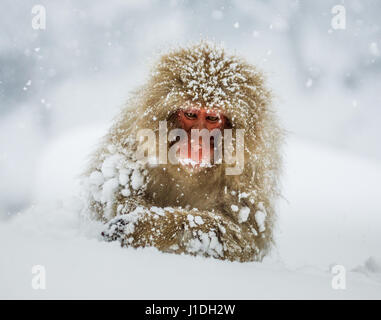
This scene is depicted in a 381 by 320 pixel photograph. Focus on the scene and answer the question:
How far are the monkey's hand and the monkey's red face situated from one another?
0.45 metres

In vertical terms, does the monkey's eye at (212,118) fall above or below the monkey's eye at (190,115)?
below

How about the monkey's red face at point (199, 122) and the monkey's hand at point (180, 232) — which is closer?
the monkey's hand at point (180, 232)

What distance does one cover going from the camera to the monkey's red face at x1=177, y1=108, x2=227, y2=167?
2848 millimetres

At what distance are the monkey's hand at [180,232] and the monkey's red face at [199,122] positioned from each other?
1.46 ft

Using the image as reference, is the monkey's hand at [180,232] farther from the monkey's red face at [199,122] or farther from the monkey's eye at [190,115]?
the monkey's eye at [190,115]

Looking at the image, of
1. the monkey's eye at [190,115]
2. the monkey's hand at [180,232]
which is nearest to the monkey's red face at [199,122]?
the monkey's eye at [190,115]

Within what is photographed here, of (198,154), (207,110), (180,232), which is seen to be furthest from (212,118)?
(180,232)

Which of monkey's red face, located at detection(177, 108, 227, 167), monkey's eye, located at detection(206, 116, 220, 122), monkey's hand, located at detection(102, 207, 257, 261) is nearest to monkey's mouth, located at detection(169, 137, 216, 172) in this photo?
monkey's red face, located at detection(177, 108, 227, 167)

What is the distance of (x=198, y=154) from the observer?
2.82 metres

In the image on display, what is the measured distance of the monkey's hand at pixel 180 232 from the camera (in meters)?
2.34

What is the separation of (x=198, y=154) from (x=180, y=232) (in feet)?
2.11

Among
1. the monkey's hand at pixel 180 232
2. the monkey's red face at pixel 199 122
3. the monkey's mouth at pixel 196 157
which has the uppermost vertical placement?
the monkey's red face at pixel 199 122

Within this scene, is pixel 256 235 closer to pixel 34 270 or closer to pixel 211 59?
pixel 211 59

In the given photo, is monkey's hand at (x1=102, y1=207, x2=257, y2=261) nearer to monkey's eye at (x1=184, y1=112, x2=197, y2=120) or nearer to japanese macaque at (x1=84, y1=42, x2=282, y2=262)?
japanese macaque at (x1=84, y1=42, x2=282, y2=262)
